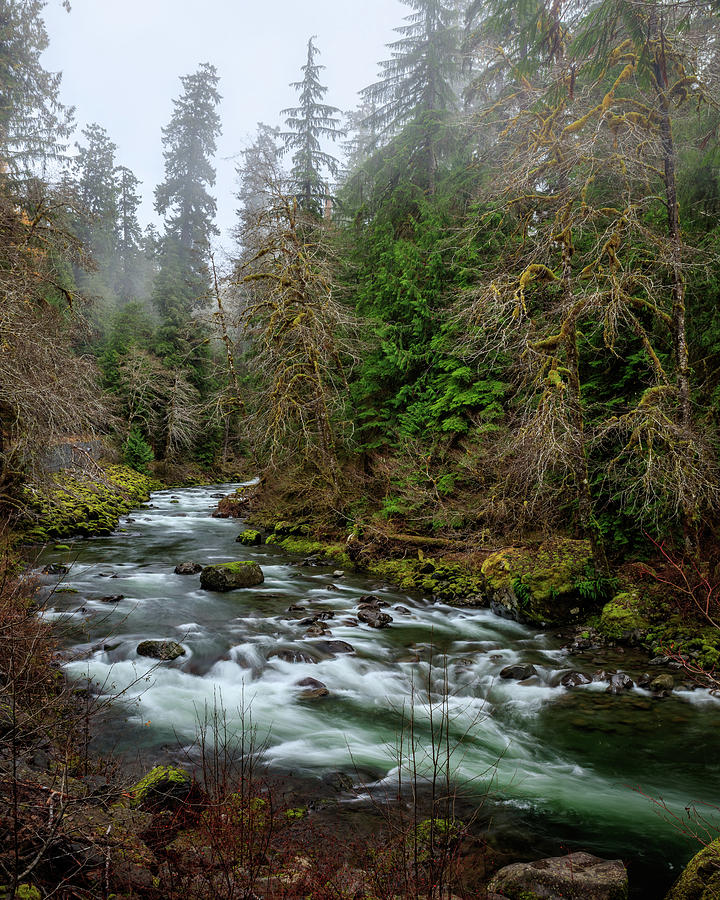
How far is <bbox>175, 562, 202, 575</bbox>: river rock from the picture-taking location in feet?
36.8

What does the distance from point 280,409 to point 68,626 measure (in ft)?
22.1

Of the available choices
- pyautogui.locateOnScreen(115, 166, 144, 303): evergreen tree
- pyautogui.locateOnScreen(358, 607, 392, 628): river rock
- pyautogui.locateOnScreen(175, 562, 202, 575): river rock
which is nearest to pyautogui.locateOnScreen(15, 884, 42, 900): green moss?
pyautogui.locateOnScreen(358, 607, 392, 628): river rock

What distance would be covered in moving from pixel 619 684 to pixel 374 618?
12.2 ft

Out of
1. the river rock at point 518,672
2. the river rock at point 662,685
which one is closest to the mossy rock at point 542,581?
the river rock at point 518,672

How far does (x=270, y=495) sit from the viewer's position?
16797 millimetres

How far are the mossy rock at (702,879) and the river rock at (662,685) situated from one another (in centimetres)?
346

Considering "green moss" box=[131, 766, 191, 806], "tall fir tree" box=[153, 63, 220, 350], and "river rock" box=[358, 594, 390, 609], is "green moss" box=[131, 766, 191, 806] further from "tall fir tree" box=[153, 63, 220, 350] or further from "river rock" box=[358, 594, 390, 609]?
"tall fir tree" box=[153, 63, 220, 350]

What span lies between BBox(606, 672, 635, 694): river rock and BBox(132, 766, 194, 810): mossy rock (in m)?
4.98

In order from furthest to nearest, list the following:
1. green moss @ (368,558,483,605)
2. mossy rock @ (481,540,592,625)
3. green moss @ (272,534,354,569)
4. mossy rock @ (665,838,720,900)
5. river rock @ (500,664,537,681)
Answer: green moss @ (272,534,354,569), green moss @ (368,558,483,605), mossy rock @ (481,540,592,625), river rock @ (500,664,537,681), mossy rock @ (665,838,720,900)

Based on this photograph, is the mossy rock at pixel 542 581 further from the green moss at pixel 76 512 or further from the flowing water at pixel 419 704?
the green moss at pixel 76 512

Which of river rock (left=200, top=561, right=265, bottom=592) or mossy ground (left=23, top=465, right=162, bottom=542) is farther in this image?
mossy ground (left=23, top=465, right=162, bottom=542)

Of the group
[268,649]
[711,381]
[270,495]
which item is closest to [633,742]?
[268,649]

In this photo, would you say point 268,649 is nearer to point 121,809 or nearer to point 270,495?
point 121,809

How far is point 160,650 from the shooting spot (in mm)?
6984
